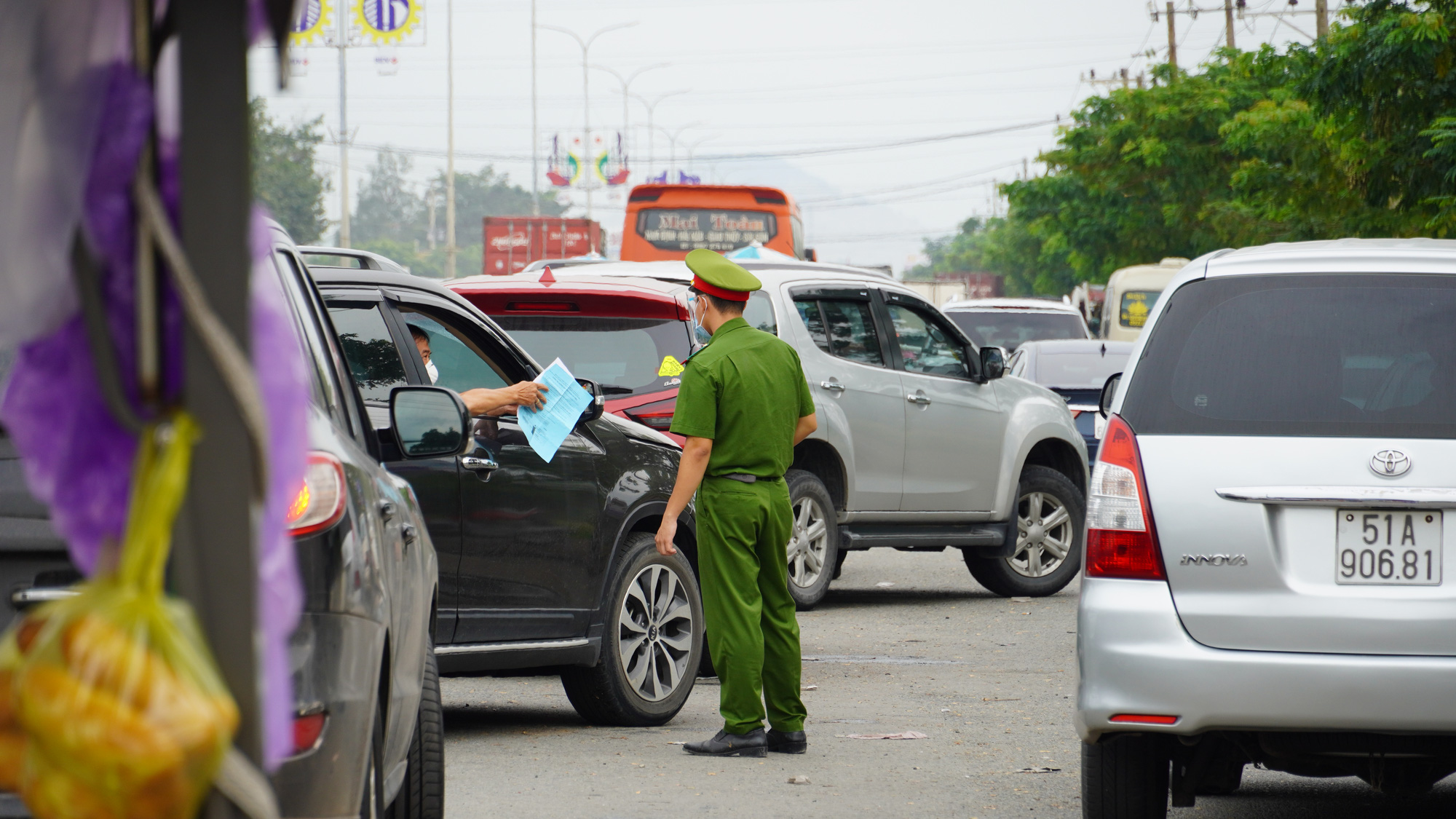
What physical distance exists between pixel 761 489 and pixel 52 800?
18.4 feet

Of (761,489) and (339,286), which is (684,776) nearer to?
(761,489)

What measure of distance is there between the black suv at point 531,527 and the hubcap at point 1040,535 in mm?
5358

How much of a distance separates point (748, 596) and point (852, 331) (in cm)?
504

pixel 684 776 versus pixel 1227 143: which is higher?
pixel 1227 143

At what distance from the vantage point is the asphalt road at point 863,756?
601cm

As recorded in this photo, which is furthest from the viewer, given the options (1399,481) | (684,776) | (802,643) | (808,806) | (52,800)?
(802,643)

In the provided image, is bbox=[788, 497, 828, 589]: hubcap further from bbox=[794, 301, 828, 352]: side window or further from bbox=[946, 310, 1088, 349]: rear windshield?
bbox=[946, 310, 1088, 349]: rear windshield

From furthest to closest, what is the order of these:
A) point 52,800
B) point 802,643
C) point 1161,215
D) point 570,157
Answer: point 570,157 → point 1161,215 → point 802,643 → point 52,800

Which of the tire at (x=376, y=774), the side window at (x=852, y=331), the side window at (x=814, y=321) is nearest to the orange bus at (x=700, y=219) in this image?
the side window at (x=852, y=331)

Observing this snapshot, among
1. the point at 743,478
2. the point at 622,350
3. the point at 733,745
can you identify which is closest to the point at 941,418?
the point at 622,350

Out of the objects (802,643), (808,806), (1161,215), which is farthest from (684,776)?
(1161,215)

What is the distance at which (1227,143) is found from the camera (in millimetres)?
27688

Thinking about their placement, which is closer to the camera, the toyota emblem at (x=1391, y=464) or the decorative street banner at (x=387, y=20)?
Answer: the toyota emblem at (x=1391, y=464)

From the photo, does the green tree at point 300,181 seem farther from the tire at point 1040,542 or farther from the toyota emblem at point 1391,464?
the toyota emblem at point 1391,464
